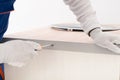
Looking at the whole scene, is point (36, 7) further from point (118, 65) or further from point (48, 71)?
point (118, 65)

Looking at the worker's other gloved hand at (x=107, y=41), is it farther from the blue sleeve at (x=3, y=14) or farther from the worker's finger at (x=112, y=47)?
the blue sleeve at (x=3, y=14)

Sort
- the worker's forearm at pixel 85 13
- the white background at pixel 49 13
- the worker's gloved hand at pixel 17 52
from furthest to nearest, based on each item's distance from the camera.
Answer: the white background at pixel 49 13
the worker's forearm at pixel 85 13
the worker's gloved hand at pixel 17 52

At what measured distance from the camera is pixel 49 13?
72.2 inches

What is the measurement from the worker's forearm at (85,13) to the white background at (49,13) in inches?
32.1

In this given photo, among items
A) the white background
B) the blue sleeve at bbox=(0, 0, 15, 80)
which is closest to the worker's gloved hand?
the blue sleeve at bbox=(0, 0, 15, 80)

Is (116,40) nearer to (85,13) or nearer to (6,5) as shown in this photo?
(85,13)

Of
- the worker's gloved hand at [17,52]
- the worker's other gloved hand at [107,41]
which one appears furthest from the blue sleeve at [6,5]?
the worker's other gloved hand at [107,41]

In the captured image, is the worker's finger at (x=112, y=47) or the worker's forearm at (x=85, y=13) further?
the worker's forearm at (x=85, y=13)

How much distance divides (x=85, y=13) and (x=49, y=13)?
104 cm

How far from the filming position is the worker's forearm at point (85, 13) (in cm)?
79

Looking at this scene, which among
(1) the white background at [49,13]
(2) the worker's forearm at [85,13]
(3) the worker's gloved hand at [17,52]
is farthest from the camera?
(1) the white background at [49,13]

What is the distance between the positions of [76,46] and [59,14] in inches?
43.5

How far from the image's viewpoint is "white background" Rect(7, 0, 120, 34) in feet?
5.36

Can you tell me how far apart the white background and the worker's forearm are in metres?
0.82
